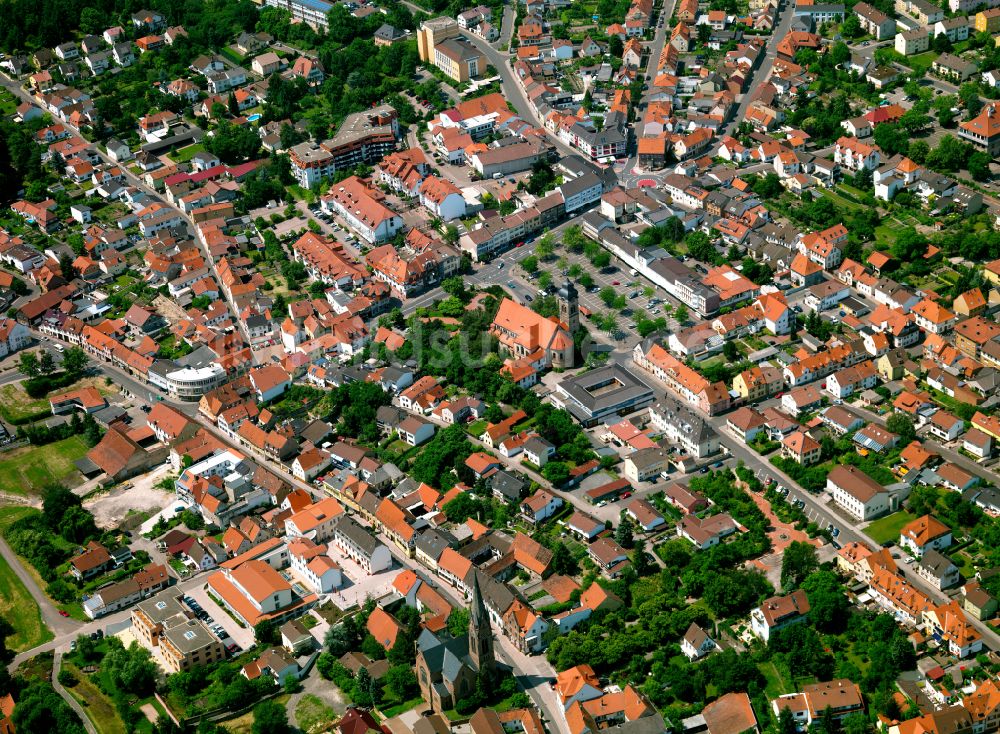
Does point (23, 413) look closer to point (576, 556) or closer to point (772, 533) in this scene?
point (576, 556)

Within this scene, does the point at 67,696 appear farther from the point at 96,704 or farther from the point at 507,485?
the point at 507,485

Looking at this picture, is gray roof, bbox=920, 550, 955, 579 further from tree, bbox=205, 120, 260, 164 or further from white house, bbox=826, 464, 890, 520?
tree, bbox=205, 120, 260, 164

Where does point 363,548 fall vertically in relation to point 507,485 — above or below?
below

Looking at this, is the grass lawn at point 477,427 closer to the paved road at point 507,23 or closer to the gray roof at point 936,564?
the gray roof at point 936,564

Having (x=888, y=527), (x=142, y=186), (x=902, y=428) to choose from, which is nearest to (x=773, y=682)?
(x=888, y=527)

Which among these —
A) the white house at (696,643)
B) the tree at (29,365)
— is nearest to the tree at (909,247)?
the white house at (696,643)

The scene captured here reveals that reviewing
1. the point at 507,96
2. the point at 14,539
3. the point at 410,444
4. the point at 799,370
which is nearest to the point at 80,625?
the point at 14,539

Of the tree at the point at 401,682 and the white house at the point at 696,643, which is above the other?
the white house at the point at 696,643
